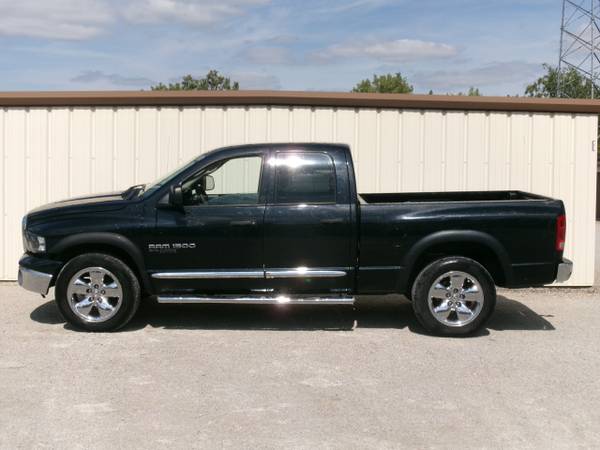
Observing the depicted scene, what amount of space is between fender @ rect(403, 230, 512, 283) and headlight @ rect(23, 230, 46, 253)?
367cm

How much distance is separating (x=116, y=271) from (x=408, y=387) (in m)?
3.22

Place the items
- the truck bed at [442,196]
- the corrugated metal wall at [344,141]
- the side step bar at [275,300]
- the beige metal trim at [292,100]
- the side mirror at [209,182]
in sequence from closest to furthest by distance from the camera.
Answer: the side step bar at [275,300] → the side mirror at [209,182] → the truck bed at [442,196] → the beige metal trim at [292,100] → the corrugated metal wall at [344,141]

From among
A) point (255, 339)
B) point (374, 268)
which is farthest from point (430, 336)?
point (255, 339)

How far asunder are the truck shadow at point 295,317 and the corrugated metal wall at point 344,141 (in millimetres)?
1997

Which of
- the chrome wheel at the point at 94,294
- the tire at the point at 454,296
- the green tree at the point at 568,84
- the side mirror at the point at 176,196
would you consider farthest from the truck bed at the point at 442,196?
the green tree at the point at 568,84

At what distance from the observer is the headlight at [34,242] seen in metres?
7.45

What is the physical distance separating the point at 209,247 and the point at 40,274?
1734 mm

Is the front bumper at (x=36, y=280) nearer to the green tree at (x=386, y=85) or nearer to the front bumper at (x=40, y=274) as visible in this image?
the front bumper at (x=40, y=274)

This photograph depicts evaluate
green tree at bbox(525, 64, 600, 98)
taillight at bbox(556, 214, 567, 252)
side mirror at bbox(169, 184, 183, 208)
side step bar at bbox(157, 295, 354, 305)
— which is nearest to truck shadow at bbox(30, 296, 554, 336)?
side step bar at bbox(157, 295, 354, 305)

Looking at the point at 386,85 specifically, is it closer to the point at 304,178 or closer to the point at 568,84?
the point at 568,84

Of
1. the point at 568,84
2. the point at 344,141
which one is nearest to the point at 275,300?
the point at 344,141

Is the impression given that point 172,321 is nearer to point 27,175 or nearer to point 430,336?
point 430,336

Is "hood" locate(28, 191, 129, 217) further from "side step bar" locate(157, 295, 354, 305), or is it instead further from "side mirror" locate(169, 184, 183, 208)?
"side step bar" locate(157, 295, 354, 305)

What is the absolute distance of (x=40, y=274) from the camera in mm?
7422
